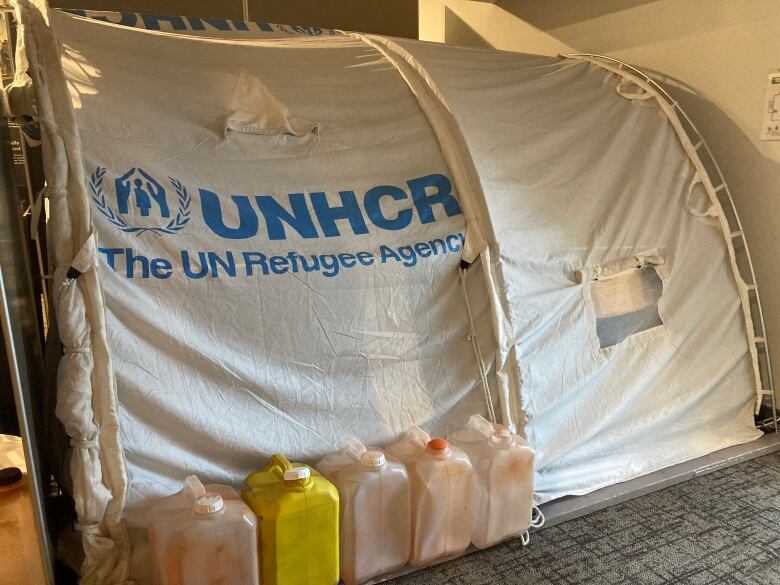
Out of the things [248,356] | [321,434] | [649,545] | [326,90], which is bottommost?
[649,545]

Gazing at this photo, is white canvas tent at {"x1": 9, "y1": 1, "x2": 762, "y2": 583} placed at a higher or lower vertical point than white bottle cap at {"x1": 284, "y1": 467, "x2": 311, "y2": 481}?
higher

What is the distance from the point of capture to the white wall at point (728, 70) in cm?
248

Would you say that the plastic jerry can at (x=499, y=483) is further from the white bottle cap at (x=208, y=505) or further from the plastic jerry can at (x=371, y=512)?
the white bottle cap at (x=208, y=505)

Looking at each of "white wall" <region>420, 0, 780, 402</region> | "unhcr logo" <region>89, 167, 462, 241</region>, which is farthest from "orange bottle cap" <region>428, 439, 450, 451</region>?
"white wall" <region>420, 0, 780, 402</region>

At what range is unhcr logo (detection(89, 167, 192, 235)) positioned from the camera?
4.94ft

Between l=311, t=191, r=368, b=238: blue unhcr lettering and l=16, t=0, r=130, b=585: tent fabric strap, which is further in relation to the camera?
l=311, t=191, r=368, b=238: blue unhcr lettering

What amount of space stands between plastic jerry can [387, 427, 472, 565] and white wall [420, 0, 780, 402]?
1650mm

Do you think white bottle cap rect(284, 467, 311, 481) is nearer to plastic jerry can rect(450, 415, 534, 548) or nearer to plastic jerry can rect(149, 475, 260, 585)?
plastic jerry can rect(149, 475, 260, 585)

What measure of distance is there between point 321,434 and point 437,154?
0.91 metres

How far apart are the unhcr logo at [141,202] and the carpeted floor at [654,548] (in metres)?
1.11

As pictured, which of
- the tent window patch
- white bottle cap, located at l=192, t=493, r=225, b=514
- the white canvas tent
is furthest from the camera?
the tent window patch

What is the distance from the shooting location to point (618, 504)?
2.07m

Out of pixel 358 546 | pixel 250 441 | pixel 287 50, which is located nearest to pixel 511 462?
pixel 358 546

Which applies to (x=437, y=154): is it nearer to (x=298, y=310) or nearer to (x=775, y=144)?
(x=298, y=310)
